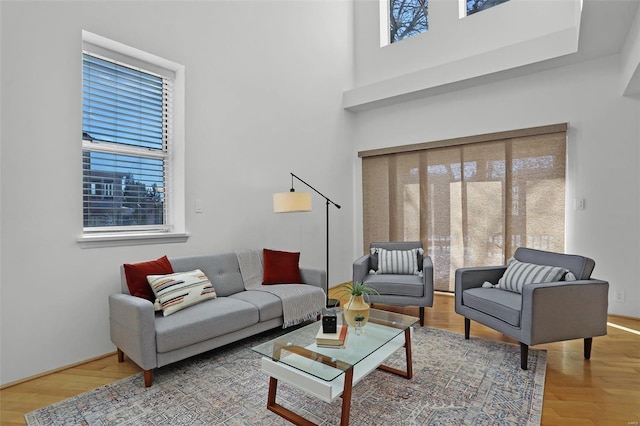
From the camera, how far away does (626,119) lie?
355 cm

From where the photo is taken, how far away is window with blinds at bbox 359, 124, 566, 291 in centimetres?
399

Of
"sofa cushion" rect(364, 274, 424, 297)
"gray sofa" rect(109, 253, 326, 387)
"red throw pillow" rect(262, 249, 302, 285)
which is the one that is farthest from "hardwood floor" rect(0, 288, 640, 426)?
"red throw pillow" rect(262, 249, 302, 285)

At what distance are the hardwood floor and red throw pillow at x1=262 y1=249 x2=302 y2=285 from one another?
1.37m

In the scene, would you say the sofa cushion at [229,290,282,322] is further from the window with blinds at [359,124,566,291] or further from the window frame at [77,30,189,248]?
the window with blinds at [359,124,566,291]

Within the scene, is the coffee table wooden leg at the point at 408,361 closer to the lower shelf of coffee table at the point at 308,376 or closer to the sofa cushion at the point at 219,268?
the lower shelf of coffee table at the point at 308,376

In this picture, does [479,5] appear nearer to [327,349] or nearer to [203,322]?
[327,349]

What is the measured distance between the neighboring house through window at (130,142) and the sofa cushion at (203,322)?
94 centimetres

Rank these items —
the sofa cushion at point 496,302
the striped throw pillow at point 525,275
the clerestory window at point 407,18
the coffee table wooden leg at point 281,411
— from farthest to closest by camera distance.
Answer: the clerestory window at point 407,18 → the striped throw pillow at point 525,275 → the sofa cushion at point 496,302 → the coffee table wooden leg at point 281,411

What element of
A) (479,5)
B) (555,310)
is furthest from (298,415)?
(479,5)

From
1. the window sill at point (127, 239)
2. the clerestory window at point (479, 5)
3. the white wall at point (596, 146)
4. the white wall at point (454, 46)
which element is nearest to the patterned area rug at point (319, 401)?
the window sill at point (127, 239)

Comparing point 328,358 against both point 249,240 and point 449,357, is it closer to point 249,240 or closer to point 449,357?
point 449,357

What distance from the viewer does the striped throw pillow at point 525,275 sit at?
2678 mm

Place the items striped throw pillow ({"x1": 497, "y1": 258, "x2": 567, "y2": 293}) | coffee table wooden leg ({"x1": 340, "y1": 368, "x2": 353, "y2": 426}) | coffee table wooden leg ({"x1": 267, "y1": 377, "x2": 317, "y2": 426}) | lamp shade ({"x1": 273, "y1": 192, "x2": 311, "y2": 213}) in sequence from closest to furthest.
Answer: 1. coffee table wooden leg ({"x1": 340, "y1": 368, "x2": 353, "y2": 426})
2. coffee table wooden leg ({"x1": 267, "y1": 377, "x2": 317, "y2": 426})
3. striped throw pillow ({"x1": 497, "y1": 258, "x2": 567, "y2": 293})
4. lamp shade ({"x1": 273, "y1": 192, "x2": 311, "y2": 213})

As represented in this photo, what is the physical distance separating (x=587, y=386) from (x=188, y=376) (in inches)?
105
